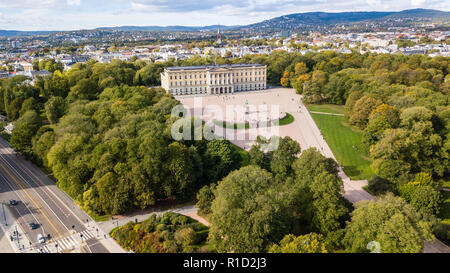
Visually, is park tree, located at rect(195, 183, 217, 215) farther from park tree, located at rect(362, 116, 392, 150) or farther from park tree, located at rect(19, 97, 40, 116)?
park tree, located at rect(19, 97, 40, 116)

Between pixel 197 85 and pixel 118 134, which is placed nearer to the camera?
pixel 118 134

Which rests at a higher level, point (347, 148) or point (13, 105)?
point (13, 105)

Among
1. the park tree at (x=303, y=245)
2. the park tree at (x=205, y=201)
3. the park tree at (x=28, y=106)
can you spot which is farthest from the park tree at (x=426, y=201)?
the park tree at (x=28, y=106)

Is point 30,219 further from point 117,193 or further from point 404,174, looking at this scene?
point 404,174

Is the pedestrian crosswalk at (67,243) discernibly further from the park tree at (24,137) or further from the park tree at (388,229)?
the park tree at (388,229)

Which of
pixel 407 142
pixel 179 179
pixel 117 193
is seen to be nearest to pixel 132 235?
pixel 117 193

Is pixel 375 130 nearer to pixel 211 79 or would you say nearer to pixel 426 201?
pixel 426 201

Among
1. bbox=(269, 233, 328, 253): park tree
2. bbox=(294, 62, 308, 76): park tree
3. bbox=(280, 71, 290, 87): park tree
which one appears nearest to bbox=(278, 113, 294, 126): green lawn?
bbox=(280, 71, 290, 87): park tree
